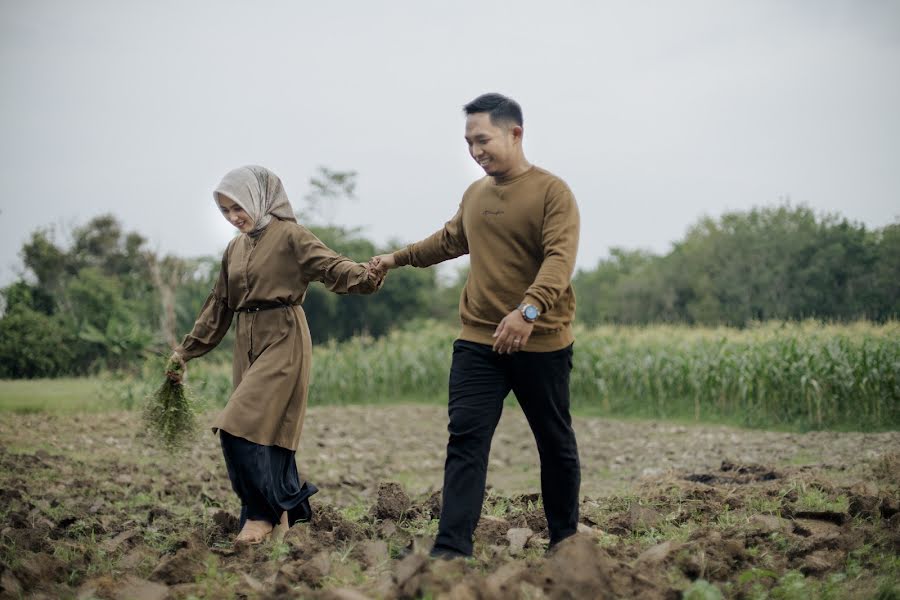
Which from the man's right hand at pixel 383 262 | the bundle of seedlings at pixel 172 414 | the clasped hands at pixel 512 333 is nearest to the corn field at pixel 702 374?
the bundle of seedlings at pixel 172 414

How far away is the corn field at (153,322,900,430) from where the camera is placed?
13.0 metres

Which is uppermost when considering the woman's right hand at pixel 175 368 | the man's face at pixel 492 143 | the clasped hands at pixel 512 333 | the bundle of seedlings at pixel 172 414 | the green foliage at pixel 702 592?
the man's face at pixel 492 143

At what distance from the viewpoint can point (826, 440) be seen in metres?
11.2

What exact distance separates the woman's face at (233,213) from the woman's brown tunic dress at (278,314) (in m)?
0.13

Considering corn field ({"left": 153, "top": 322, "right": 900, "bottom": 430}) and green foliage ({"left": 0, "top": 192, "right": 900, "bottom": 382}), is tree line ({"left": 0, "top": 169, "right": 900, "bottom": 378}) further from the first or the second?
corn field ({"left": 153, "top": 322, "right": 900, "bottom": 430})

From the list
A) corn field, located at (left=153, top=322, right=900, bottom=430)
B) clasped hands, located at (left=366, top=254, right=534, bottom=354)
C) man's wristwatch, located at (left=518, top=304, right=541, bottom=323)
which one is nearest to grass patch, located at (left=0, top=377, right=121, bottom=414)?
corn field, located at (left=153, top=322, right=900, bottom=430)

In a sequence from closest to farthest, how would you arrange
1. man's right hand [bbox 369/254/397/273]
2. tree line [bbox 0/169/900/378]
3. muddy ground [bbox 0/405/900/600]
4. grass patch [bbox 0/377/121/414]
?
muddy ground [bbox 0/405/900/600], man's right hand [bbox 369/254/397/273], grass patch [bbox 0/377/121/414], tree line [bbox 0/169/900/378]

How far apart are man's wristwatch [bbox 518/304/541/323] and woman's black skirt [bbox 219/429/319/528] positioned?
1788 millimetres

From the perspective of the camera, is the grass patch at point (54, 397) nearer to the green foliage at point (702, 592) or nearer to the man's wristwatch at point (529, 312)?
the man's wristwatch at point (529, 312)

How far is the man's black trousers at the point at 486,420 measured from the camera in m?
3.96

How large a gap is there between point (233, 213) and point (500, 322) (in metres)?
1.74

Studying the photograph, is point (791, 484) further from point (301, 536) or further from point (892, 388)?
point (892, 388)

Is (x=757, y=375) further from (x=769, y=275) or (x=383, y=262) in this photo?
(x=769, y=275)

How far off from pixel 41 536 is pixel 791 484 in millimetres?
4819
